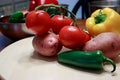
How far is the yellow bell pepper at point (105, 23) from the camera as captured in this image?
58 centimetres

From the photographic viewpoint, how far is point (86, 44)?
51 cm

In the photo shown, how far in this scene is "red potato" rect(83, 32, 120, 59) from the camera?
484 mm

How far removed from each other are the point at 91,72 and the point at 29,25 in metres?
0.18

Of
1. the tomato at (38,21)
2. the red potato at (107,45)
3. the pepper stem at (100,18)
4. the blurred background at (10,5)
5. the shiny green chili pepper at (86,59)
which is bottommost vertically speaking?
the blurred background at (10,5)

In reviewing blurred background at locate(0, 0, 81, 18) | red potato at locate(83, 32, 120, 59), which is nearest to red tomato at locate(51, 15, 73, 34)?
red potato at locate(83, 32, 120, 59)

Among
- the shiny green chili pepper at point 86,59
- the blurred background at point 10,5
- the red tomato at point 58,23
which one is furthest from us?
the blurred background at point 10,5

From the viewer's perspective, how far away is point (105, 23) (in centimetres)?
58

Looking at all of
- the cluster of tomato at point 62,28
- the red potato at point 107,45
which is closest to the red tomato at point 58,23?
the cluster of tomato at point 62,28

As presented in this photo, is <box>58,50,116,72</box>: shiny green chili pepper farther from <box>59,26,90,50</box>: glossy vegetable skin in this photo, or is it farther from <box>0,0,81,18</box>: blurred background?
<box>0,0,81,18</box>: blurred background

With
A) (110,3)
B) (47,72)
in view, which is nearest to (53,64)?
(47,72)

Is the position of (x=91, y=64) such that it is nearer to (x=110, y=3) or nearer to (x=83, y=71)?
(x=83, y=71)

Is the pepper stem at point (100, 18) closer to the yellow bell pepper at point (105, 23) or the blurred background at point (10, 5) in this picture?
the yellow bell pepper at point (105, 23)

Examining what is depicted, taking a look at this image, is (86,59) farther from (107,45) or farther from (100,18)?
(100,18)

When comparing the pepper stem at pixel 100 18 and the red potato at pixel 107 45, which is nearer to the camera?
the red potato at pixel 107 45
